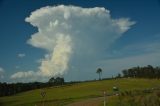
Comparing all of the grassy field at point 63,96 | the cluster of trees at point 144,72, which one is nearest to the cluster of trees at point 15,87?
the grassy field at point 63,96

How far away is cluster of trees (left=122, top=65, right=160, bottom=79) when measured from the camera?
142300 mm

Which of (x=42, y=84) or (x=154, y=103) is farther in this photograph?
(x=42, y=84)

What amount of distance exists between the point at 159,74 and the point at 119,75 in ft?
107

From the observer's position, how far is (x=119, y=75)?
171500 millimetres

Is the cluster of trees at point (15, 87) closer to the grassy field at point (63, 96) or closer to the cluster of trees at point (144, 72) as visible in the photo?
the grassy field at point (63, 96)

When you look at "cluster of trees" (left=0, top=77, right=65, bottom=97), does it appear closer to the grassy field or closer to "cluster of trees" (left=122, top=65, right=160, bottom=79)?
the grassy field

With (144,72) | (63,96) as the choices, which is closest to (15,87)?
(63,96)

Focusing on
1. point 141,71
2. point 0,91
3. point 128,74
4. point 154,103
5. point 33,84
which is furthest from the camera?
point 128,74

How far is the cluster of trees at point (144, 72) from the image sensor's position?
467ft

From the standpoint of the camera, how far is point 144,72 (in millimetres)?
153125

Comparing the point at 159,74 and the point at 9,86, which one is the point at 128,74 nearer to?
the point at 159,74

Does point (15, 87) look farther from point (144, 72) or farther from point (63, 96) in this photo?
point (144, 72)

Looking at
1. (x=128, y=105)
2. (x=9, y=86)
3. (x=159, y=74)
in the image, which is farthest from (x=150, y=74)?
(x=128, y=105)

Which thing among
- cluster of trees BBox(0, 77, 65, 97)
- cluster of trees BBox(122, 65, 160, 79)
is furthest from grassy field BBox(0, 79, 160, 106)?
cluster of trees BBox(122, 65, 160, 79)
